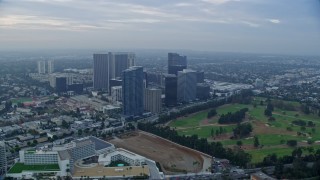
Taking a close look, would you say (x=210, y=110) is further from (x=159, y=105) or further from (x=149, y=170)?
(x=149, y=170)

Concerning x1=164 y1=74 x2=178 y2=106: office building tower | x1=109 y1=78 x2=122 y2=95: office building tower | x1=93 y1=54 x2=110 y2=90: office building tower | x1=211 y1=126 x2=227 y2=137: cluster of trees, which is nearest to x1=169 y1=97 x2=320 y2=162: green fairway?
x1=211 y1=126 x2=227 y2=137: cluster of trees

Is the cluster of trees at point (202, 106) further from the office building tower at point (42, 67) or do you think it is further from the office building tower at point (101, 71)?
the office building tower at point (42, 67)

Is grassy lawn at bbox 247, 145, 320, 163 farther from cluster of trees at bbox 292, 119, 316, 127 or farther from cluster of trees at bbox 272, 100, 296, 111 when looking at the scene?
cluster of trees at bbox 272, 100, 296, 111

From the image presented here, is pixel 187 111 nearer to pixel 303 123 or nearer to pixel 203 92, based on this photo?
pixel 203 92

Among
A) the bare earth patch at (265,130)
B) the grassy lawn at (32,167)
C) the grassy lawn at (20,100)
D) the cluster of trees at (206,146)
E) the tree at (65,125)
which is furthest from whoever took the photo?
the grassy lawn at (20,100)

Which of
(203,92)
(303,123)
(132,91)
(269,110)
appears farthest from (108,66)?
(303,123)

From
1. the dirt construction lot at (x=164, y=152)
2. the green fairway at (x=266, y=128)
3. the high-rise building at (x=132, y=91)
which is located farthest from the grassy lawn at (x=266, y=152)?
the high-rise building at (x=132, y=91)
